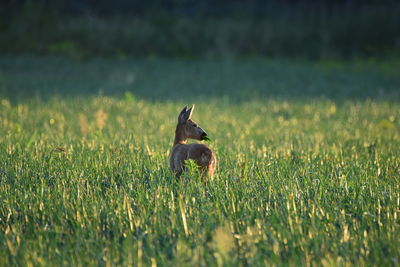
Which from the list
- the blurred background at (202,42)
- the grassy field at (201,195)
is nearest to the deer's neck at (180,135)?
the grassy field at (201,195)

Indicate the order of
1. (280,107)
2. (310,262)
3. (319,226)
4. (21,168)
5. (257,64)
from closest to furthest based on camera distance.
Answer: (310,262), (319,226), (21,168), (280,107), (257,64)

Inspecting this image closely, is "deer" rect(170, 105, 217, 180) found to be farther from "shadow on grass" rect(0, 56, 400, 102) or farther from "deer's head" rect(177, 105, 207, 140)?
"shadow on grass" rect(0, 56, 400, 102)

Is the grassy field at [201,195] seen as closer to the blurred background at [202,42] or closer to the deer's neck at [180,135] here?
the deer's neck at [180,135]

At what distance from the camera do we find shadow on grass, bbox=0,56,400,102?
52.1 feet

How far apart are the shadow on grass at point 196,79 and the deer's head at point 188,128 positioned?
871 cm

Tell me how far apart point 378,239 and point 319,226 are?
421 mm

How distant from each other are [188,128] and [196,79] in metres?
16.4

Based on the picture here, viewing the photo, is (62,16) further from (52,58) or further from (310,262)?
(310,262)

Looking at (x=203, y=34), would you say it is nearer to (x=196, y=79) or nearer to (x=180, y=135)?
(x=196, y=79)

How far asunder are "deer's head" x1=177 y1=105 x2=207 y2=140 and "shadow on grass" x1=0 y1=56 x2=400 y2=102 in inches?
343

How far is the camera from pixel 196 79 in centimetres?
2098

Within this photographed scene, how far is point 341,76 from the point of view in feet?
73.0

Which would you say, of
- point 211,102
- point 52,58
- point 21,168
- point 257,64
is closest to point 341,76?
point 257,64

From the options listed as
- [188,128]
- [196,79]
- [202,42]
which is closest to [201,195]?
[188,128]
